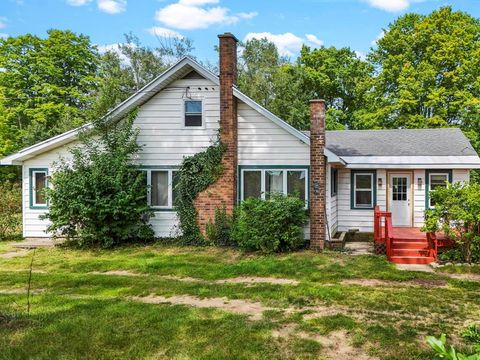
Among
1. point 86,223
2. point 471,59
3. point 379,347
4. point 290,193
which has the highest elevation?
point 471,59

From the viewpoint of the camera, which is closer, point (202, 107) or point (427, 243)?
point (427, 243)

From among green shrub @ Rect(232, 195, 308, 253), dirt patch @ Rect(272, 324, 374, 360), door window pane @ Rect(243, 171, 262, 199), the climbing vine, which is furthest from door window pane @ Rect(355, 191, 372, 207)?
dirt patch @ Rect(272, 324, 374, 360)

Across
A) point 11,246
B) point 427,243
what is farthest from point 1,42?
point 427,243

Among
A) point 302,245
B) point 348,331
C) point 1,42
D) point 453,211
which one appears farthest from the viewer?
point 1,42

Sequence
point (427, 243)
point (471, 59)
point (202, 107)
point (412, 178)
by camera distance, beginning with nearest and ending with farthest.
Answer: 1. point (427, 243)
2. point (202, 107)
3. point (412, 178)
4. point (471, 59)

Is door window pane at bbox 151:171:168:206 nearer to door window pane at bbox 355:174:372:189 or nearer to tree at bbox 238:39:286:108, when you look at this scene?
door window pane at bbox 355:174:372:189

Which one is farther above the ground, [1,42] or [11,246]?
[1,42]

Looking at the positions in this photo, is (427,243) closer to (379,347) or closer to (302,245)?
(302,245)

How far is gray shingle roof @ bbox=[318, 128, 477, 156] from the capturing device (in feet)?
51.5

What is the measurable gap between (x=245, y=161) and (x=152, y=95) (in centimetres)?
373

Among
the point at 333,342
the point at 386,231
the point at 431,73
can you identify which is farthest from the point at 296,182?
the point at 431,73

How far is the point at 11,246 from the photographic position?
13586 millimetres

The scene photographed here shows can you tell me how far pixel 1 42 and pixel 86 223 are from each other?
26.7 m

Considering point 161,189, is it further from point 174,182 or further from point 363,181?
point 363,181
